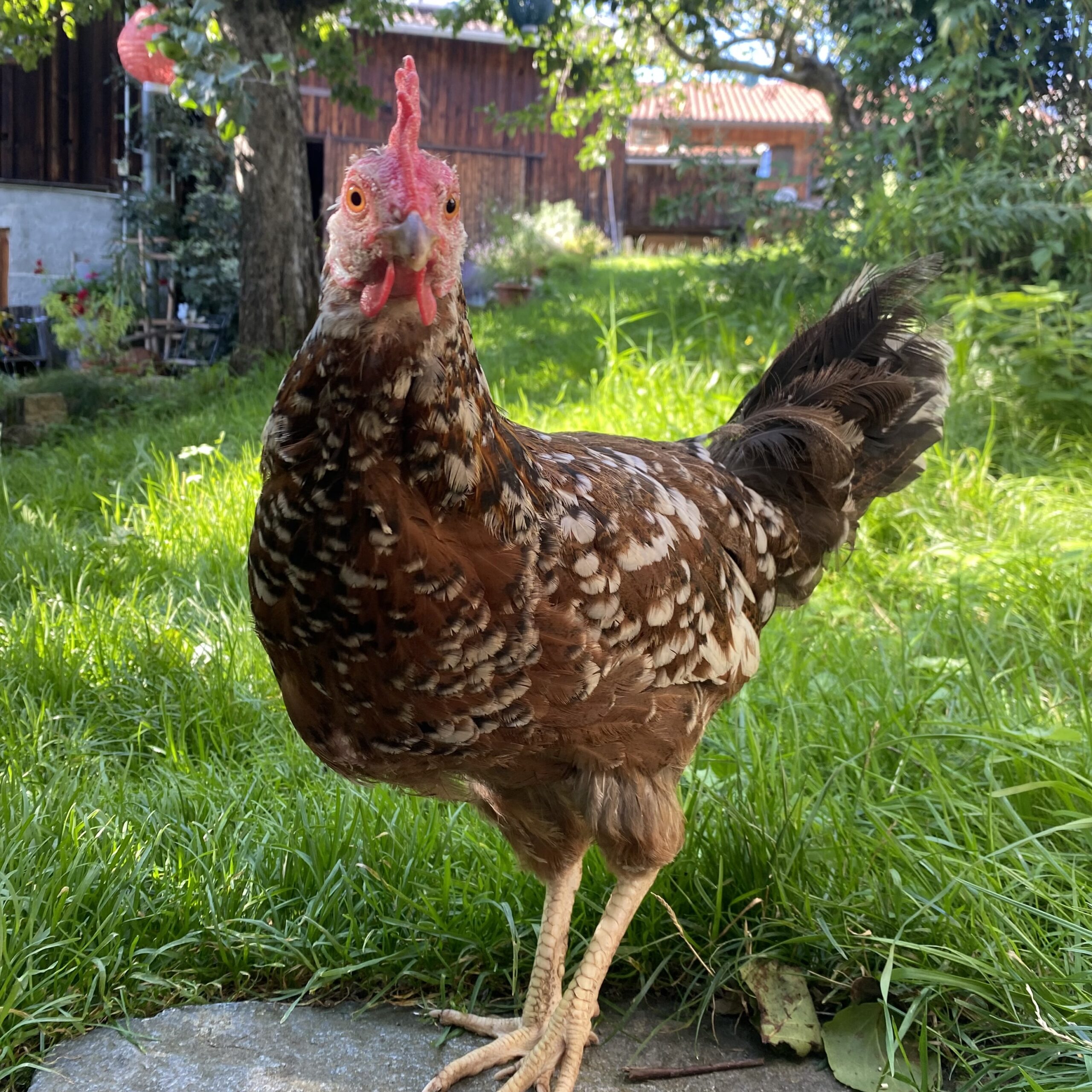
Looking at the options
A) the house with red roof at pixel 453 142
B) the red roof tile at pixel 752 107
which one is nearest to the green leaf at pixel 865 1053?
the house with red roof at pixel 453 142

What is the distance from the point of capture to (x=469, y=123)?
17.7 m

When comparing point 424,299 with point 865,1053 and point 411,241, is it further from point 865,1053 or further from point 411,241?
point 865,1053

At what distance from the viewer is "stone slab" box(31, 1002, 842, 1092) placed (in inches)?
74.3

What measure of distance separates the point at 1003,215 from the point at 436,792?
16.6ft

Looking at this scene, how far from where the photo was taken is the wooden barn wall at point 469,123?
631 inches

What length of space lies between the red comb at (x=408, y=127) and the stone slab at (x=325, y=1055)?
1.72 metres

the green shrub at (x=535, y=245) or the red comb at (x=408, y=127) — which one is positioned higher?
the green shrub at (x=535, y=245)

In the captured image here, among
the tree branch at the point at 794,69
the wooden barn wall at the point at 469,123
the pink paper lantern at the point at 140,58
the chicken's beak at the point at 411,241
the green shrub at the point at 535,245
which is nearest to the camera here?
the chicken's beak at the point at 411,241

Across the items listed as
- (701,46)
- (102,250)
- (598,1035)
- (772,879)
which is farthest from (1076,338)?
(102,250)

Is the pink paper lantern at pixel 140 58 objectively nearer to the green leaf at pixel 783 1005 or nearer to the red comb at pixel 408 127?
the red comb at pixel 408 127

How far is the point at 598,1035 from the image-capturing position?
85.4 inches

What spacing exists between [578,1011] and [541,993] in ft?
0.46

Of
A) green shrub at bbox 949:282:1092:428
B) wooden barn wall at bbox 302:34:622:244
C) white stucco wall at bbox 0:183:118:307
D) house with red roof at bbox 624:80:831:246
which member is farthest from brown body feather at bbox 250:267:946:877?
wooden barn wall at bbox 302:34:622:244

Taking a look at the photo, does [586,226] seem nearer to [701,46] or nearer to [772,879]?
[701,46]
